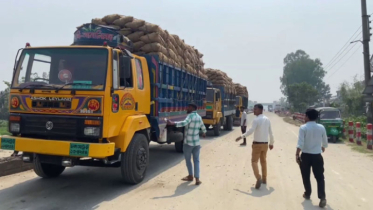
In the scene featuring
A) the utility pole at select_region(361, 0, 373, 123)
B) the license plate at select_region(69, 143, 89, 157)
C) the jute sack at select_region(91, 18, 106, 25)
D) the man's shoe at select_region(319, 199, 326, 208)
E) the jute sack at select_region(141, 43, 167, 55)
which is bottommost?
the man's shoe at select_region(319, 199, 326, 208)

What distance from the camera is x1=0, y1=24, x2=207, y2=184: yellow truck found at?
17.9 ft

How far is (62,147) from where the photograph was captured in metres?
5.37

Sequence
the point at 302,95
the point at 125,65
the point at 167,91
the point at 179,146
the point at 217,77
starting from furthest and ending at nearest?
the point at 302,95 → the point at 217,77 → the point at 179,146 → the point at 167,91 → the point at 125,65

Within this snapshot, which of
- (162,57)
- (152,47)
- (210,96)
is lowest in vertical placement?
(210,96)

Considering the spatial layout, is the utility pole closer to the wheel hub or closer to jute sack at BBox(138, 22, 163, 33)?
jute sack at BBox(138, 22, 163, 33)

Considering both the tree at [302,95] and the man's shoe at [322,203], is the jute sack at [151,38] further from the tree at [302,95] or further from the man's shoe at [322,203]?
the tree at [302,95]

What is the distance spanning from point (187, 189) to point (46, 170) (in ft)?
9.73

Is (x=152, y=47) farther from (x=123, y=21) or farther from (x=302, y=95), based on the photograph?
(x=302, y=95)

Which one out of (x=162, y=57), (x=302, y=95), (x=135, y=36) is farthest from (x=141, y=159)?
(x=302, y=95)

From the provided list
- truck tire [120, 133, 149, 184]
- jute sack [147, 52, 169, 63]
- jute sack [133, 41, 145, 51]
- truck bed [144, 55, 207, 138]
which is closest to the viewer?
truck tire [120, 133, 149, 184]

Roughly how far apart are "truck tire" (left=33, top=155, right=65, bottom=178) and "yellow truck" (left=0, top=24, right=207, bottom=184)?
0.02m

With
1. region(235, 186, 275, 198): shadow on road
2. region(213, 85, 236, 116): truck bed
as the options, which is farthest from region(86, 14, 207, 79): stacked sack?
region(213, 85, 236, 116): truck bed

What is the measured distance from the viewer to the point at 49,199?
564cm

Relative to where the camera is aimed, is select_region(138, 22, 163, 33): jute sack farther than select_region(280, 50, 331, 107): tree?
No
